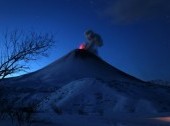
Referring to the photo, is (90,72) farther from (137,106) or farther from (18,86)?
(137,106)

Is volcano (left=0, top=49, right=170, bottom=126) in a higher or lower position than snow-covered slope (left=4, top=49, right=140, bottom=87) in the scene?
lower

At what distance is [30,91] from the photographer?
6675 centimetres

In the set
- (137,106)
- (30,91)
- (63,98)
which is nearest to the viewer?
(137,106)

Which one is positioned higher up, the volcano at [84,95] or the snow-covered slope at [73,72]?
the snow-covered slope at [73,72]

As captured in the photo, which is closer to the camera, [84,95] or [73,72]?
[84,95]

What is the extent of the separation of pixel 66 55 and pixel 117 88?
5226 cm

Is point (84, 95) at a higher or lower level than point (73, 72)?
lower

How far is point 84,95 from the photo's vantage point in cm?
5169

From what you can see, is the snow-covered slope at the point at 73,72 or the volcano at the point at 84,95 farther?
the snow-covered slope at the point at 73,72

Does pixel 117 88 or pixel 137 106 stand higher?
pixel 117 88

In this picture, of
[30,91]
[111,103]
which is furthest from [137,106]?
[30,91]

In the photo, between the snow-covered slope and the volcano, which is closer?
the volcano

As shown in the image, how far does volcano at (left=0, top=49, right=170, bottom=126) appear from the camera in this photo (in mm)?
41156

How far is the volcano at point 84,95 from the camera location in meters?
41.2
